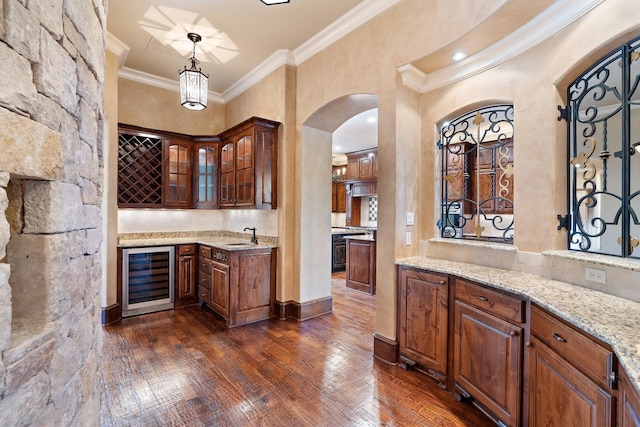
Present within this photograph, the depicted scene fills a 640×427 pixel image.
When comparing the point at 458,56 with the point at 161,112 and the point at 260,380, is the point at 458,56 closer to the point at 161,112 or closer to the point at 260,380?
the point at 260,380

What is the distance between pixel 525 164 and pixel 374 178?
5128 mm

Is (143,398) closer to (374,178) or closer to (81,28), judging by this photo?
(81,28)

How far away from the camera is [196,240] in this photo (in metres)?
4.62

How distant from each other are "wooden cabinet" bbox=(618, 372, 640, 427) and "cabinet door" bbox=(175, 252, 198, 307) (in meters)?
4.46

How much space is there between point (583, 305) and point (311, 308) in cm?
→ 297

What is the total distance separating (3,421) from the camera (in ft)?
2.48

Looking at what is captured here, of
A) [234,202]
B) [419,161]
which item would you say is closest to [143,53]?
[234,202]

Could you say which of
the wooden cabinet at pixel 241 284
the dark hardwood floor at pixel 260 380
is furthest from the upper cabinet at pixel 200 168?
the dark hardwood floor at pixel 260 380

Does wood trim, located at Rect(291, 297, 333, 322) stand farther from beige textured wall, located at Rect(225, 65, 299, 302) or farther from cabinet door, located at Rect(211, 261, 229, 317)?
cabinet door, located at Rect(211, 261, 229, 317)

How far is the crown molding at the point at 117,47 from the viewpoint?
142 inches

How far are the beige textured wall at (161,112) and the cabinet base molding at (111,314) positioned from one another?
2.62m

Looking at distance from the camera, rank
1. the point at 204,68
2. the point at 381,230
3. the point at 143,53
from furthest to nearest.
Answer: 1. the point at 204,68
2. the point at 143,53
3. the point at 381,230

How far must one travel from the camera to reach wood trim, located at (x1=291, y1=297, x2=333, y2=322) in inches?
155

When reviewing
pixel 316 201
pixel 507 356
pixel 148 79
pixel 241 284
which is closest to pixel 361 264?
pixel 316 201
